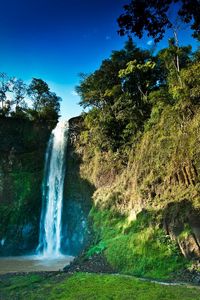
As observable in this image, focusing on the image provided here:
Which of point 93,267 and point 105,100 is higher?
point 105,100

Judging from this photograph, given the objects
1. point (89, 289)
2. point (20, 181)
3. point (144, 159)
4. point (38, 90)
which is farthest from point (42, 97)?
point (89, 289)

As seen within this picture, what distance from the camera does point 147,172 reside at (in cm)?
1573

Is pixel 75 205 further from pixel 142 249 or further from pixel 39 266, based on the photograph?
pixel 142 249

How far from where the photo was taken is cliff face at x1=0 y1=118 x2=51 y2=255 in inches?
932

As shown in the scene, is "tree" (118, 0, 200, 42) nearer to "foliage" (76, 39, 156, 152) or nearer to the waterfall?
"foliage" (76, 39, 156, 152)

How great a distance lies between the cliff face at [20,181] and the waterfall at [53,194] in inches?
24.9

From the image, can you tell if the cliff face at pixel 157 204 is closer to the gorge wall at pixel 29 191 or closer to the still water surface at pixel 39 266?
the still water surface at pixel 39 266

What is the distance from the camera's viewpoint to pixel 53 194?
2469 cm

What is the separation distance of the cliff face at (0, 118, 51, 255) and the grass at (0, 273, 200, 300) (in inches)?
566

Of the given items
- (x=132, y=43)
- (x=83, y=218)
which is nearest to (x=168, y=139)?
(x=83, y=218)

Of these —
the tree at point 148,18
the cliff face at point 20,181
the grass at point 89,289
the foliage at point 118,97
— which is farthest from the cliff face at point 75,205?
the tree at point 148,18

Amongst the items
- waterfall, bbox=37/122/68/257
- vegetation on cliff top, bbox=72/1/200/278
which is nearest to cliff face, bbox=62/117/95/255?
Result: waterfall, bbox=37/122/68/257

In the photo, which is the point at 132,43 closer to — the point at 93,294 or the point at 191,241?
the point at 191,241

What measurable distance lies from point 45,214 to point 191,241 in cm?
1457
